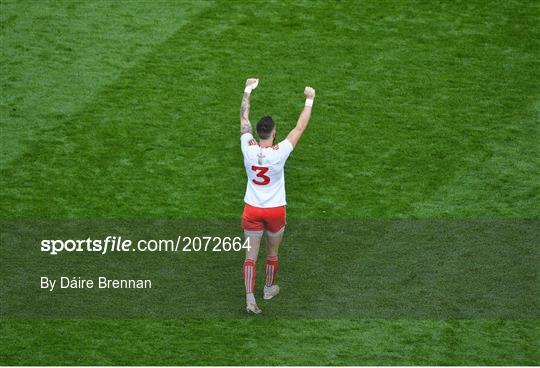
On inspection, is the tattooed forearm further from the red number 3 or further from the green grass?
the green grass

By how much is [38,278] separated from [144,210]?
1.67 m

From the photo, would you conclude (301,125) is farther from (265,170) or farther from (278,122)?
(278,122)

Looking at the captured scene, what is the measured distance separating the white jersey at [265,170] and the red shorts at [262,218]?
0.05 metres

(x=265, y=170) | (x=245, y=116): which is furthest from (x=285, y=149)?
(x=245, y=116)

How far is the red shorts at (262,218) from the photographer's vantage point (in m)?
11.2

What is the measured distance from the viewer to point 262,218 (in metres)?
11.3

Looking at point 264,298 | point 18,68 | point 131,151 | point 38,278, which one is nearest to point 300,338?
point 264,298

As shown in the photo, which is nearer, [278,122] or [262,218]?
[262,218]

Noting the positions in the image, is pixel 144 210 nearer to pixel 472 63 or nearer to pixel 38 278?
pixel 38 278
